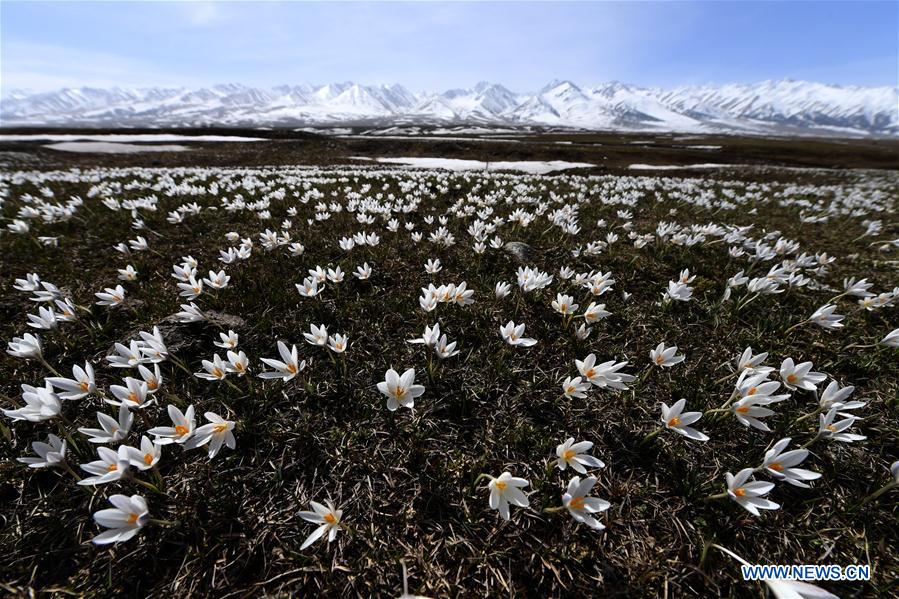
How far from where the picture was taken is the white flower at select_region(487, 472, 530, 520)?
5.60 ft

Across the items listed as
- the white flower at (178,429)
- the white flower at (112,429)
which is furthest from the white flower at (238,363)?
the white flower at (112,429)

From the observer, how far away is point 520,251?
4.81 meters

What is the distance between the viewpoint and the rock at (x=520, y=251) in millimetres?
4723

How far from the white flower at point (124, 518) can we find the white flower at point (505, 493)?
5.27 ft

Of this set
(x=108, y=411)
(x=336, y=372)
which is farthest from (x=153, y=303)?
(x=336, y=372)

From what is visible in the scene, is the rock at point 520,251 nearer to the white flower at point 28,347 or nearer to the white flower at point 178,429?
the white flower at point 178,429

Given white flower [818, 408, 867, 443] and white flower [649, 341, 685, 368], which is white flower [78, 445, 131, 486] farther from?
white flower [818, 408, 867, 443]

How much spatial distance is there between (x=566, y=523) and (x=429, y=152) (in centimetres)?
3982

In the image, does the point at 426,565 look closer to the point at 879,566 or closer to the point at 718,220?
the point at 879,566

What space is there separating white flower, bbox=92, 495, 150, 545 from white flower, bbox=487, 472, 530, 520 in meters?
1.61

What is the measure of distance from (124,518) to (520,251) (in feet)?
14.4

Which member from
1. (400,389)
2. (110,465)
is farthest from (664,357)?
(110,465)

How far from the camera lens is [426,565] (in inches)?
67.9

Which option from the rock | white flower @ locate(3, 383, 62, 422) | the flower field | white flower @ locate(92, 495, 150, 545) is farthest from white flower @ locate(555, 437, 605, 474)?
the rock
